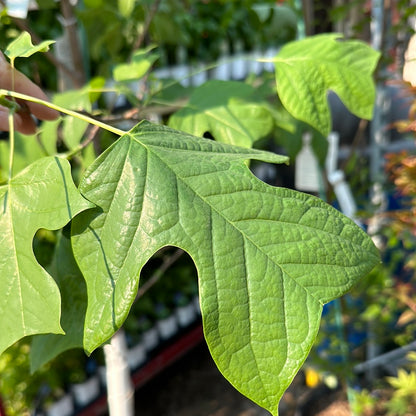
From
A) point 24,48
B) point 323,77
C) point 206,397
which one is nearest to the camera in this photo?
point 24,48

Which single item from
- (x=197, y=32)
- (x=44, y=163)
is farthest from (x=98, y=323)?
(x=197, y=32)

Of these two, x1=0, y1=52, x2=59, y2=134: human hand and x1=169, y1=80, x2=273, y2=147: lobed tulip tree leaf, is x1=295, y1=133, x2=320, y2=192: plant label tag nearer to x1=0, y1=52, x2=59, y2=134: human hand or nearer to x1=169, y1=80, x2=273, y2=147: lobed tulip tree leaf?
x1=169, y1=80, x2=273, y2=147: lobed tulip tree leaf

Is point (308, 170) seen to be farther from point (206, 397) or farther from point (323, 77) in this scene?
point (206, 397)

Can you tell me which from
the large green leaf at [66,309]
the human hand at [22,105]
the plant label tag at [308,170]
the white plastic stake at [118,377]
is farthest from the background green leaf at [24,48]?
the plant label tag at [308,170]

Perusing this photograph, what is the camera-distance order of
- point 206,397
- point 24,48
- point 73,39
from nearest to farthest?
point 24,48 → point 73,39 → point 206,397

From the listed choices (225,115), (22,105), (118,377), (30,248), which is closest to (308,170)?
(225,115)

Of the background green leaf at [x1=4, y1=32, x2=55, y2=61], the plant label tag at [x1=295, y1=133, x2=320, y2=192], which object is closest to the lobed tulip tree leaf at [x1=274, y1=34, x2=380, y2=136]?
the background green leaf at [x1=4, y1=32, x2=55, y2=61]
